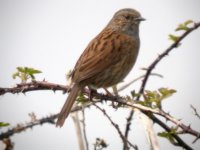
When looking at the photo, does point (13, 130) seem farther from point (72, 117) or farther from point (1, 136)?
point (72, 117)

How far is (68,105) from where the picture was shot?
3.71m

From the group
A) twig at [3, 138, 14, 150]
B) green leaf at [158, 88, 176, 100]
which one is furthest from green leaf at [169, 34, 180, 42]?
twig at [3, 138, 14, 150]

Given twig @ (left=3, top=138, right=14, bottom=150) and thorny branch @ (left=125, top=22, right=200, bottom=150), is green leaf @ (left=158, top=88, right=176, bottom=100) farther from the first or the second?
twig @ (left=3, top=138, right=14, bottom=150)

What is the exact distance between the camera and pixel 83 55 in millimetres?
4734

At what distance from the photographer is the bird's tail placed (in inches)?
136

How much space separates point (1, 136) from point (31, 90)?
0.44m

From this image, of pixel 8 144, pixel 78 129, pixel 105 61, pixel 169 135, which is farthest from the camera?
pixel 105 61

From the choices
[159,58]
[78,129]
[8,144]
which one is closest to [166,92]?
[159,58]

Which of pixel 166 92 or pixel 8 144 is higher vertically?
pixel 166 92

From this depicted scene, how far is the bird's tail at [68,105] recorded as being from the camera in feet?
11.4

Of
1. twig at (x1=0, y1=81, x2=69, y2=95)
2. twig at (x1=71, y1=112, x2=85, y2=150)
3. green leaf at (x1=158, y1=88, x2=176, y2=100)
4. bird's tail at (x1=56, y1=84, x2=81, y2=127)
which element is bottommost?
twig at (x1=71, y1=112, x2=85, y2=150)

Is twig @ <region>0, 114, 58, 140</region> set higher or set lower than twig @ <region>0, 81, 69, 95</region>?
lower

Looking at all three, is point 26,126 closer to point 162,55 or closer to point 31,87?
point 31,87

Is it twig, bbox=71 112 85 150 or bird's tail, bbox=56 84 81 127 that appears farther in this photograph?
bird's tail, bbox=56 84 81 127
